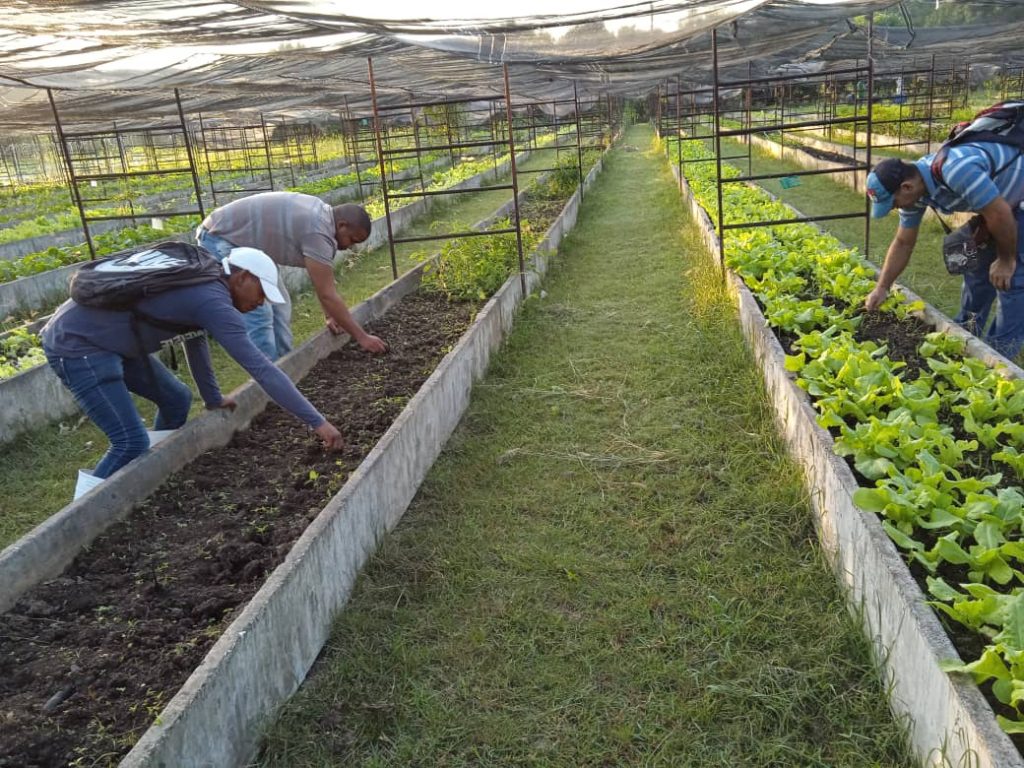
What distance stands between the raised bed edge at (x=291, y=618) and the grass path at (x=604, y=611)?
0.33 feet

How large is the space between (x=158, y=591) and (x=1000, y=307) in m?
4.76

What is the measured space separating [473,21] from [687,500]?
370 cm

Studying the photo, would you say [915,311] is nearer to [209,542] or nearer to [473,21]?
[473,21]

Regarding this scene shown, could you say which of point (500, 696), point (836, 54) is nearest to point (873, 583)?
point (500, 696)

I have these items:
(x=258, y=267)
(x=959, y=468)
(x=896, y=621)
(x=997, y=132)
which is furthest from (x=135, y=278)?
(x=997, y=132)

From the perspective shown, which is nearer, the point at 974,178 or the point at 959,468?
the point at 959,468

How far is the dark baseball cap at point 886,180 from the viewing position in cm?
432

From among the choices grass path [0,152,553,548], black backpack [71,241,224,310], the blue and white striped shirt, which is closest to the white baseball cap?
black backpack [71,241,224,310]

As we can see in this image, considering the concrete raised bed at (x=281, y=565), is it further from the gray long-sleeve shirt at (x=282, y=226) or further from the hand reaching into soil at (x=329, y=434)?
the gray long-sleeve shirt at (x=282, y=226)

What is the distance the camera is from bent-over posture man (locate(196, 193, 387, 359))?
4875mm

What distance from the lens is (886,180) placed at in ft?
14.3

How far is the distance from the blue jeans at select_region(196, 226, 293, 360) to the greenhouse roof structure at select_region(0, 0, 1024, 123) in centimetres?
144

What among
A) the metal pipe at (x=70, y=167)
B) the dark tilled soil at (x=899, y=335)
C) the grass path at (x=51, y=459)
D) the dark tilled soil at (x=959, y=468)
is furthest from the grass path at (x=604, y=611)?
the metal pipe at (x=70, y=167)

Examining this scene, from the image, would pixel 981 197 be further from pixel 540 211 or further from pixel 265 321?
pixel 540 211
